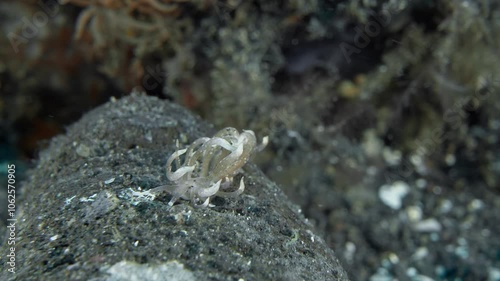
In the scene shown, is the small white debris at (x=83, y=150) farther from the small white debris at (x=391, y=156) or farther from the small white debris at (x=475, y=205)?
the small white debris at (x=475, y=205)

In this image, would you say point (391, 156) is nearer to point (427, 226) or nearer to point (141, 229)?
point (427, 226)

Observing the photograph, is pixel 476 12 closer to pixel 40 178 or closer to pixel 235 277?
pixel 235 277

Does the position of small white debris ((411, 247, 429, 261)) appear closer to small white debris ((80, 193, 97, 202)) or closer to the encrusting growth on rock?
the encrusting growth on rock

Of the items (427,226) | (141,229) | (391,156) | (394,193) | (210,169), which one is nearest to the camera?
(141,229)

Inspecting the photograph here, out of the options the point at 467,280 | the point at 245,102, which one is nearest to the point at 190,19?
the point at 245,102

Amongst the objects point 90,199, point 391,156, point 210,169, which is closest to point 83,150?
point 90,199

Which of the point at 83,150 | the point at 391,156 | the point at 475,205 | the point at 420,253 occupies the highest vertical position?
the point at 83,150
